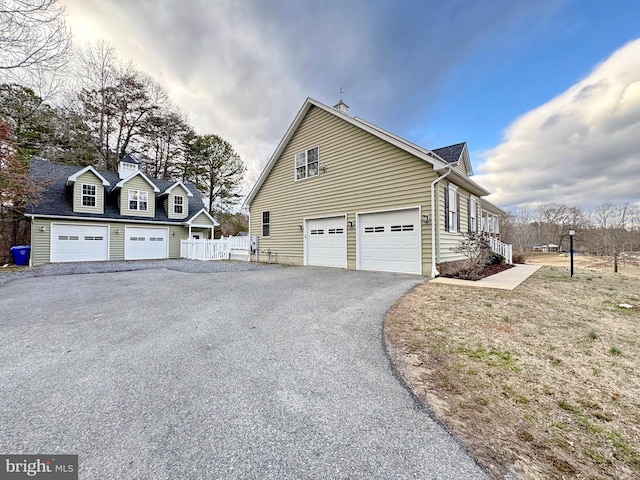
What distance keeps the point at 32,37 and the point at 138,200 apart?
1008cm

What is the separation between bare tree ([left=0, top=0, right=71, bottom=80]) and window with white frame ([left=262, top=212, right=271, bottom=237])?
8732 mm

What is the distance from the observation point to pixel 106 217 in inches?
592

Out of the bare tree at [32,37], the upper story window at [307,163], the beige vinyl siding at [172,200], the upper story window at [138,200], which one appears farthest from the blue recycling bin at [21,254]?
the upper story window at [307,163]

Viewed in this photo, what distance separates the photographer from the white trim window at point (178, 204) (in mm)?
18150

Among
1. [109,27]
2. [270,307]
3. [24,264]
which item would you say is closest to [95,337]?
[270,307]

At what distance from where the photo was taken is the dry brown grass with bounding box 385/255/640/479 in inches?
65.7

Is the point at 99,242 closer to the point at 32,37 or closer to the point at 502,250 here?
the point at 32,37

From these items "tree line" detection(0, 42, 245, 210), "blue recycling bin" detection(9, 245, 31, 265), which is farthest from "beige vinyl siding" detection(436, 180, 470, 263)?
"blue recycling bin" detection(9, 245, 31, 265)

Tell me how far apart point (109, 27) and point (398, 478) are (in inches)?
532

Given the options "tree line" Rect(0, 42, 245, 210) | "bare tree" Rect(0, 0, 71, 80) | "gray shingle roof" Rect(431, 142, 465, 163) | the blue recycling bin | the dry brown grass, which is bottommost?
the dry brown grass

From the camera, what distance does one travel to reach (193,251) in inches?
645

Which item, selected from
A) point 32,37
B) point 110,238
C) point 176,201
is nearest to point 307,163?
point 32,37

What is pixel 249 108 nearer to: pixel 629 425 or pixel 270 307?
pixel 270 307

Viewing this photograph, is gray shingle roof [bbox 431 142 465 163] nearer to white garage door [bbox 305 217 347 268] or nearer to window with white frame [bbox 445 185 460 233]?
window with white frame [bbox 445 185 460 233]
